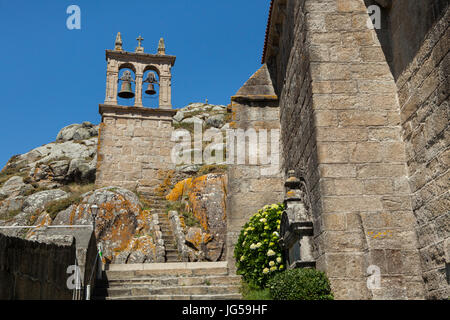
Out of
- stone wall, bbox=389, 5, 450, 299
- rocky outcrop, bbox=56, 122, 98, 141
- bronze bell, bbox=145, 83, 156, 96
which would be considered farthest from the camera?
rocky outcrop, bbox=56, 122, 98, 141

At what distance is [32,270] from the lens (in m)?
3.81

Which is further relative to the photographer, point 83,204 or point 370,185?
point 83,204

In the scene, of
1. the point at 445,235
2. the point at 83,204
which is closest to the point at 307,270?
the point at 445,235

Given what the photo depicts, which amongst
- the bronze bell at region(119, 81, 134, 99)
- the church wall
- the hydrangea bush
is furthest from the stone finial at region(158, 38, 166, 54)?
the hydrangea bush

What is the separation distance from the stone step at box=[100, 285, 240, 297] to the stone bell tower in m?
8.56

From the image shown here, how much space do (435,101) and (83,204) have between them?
1018cm

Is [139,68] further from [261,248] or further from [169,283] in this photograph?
[261,248]

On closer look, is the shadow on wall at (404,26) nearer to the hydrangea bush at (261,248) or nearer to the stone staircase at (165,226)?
the hydrangea bush at (261,248)

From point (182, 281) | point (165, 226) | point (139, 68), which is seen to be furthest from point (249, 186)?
point (139, 68)

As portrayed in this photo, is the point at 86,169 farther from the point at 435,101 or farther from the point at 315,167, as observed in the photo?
the point at 435,101

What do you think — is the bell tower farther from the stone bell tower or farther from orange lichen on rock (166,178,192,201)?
orange lichen on rock (166,178,192,201)

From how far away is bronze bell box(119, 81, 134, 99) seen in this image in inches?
663

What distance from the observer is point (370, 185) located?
220 inches

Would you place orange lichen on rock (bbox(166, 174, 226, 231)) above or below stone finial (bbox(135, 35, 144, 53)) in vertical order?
below
